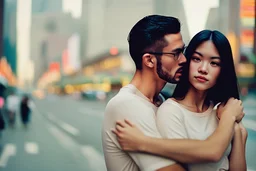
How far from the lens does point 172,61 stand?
3.65 feet

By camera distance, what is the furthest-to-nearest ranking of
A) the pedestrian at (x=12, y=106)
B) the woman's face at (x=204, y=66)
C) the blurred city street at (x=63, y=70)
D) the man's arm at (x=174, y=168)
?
the pedestrian at (x=12, y=106), the blurred city street at (x=63, y=70), the woman's face at (x=204, y=66), the man's arm at (x=174, y=168)

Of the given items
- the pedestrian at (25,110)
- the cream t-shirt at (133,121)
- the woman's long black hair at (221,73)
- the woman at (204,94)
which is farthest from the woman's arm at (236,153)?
the pedestrian at (25,110)

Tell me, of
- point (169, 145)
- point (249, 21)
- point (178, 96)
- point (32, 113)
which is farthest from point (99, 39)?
point (169, 145)

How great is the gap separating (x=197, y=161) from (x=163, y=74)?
→ 255mm

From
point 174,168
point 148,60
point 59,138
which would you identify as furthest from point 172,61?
point 59,138

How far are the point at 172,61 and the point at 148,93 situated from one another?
0.11 meters

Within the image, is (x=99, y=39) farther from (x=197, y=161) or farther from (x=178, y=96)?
(x=197, y=161)

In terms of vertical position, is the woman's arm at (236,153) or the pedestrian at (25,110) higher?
the woman's arm at (236,153)

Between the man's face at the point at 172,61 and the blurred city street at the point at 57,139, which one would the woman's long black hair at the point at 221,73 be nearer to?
the man's face at the point at 172,61

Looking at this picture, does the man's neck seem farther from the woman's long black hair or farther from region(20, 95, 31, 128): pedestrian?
region(20, 95, 31, 128): pedestrian

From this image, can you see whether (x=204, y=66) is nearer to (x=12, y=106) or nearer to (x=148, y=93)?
(x=148, y=93)

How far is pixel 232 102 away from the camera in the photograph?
1116 mm

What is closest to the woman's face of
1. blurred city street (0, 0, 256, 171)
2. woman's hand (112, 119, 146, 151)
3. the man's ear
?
the man's ear

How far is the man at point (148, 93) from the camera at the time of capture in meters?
1.04
